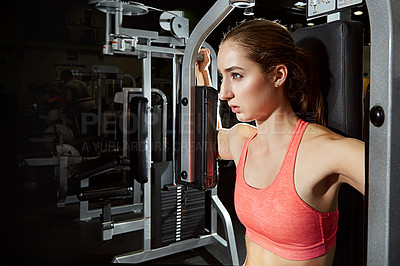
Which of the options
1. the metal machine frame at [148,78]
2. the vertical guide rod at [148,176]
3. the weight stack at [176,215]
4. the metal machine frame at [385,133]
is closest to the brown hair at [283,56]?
the metal machine frame at [385,133]

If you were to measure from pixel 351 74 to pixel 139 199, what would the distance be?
3.39 meters

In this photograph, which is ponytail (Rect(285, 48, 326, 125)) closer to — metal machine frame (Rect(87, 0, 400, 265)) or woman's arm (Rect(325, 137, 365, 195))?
woman's arm (Rect(325, 137, 365, 195))

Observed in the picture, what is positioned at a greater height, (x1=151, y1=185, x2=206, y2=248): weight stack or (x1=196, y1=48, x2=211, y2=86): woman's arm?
(x1=196, y1=48, x2=211, y2=86): woman's arm

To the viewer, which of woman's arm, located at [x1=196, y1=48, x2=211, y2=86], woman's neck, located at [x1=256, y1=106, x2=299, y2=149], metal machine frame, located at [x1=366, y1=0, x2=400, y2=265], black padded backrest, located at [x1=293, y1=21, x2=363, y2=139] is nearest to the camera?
metal machine frame, located at [x1=366, y1=0, x2=400, y2=265]

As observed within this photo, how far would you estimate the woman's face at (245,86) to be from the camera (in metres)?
0.86

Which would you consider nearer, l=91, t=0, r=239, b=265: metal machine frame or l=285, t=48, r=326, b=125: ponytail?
l=285, t=48, r=326, b=125: ponytail

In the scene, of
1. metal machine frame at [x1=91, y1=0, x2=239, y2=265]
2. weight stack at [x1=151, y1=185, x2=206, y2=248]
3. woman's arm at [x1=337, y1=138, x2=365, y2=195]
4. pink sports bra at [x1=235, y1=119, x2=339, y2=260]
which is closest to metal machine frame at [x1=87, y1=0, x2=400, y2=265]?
woman's arm at [x1=337, y1=138, x2=365, y2=195]

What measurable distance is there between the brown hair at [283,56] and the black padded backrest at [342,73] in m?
0.03

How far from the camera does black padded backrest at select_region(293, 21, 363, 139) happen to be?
0.81 m

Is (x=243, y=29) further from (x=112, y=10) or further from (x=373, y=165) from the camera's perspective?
(x=112, y=10)

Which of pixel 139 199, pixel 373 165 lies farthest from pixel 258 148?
pixel 139 199

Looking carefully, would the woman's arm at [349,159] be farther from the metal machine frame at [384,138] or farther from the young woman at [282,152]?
the metal machine frame at [384,138]

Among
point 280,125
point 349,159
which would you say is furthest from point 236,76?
point 349,159

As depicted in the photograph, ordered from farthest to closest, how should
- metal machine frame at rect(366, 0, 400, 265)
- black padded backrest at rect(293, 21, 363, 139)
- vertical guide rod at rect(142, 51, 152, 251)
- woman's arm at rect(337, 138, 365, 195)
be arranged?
1. vertical guide rod at rect(142, 51, 152, 251)
2. black padded backrest at rect(293, 21, 363, 139)
3. woman's arm at rect(337, 138, 365, 195)
4. metal machine frame at rect(366, 0, 400, 265)
